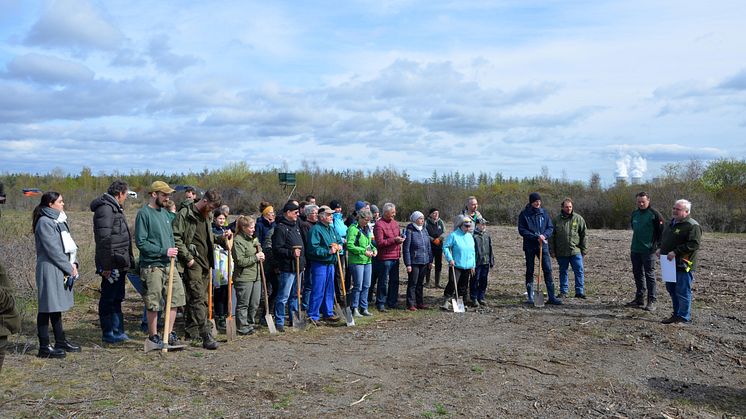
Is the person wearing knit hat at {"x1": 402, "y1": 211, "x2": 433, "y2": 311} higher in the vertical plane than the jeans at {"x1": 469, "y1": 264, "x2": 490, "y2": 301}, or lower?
higher

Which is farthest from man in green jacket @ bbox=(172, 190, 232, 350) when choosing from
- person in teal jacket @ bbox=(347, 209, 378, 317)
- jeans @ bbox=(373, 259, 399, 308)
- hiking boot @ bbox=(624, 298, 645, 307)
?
hiking boot @ bbox=(624, 298, 645, 307)

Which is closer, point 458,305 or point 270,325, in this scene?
point 270,325

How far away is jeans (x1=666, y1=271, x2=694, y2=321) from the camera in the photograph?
905 cm

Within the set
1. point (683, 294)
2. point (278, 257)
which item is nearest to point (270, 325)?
point (278, 257)

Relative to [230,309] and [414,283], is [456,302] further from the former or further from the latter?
[230,309]

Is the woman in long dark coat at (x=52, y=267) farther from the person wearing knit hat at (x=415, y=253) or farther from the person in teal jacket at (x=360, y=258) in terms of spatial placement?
the person wearing knit hat at (x=415, y=253)

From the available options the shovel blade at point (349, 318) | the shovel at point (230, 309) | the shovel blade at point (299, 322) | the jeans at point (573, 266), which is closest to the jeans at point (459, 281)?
the jeans at point (573, 266)

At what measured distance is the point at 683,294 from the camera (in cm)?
911

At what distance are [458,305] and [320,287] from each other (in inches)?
99.5

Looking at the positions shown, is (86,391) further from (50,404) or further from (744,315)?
(744,315)

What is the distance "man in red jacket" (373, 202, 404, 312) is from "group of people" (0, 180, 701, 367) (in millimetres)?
19

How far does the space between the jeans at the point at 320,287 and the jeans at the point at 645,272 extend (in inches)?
196

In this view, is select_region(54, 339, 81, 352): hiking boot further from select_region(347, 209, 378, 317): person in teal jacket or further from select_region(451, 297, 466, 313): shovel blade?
select_region(451, 297, 466, 313): shovel blade

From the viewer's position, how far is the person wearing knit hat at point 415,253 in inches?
418
